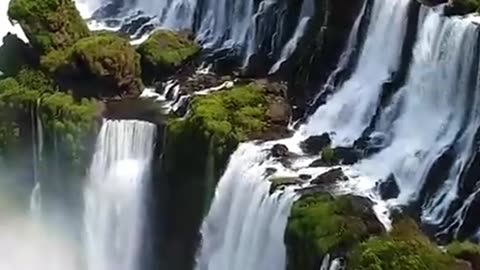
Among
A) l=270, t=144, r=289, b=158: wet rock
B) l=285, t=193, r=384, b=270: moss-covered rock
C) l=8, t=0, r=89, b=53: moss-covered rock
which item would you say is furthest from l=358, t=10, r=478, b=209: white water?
l=8, t=0, r=89, b=53: moss-covered rock

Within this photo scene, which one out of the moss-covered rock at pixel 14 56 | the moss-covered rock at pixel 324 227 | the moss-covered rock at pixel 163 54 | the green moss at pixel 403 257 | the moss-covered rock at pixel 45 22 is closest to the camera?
the green moss at pixel 403 257

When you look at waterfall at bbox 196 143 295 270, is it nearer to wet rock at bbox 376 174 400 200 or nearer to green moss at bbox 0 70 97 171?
wet rock at bbox 376 174 400 200

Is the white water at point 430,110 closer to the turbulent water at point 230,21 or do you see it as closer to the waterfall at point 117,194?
the turbulent water at point 230,21

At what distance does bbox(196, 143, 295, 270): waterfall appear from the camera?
2406cm

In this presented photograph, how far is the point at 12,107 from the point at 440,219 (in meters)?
10.3

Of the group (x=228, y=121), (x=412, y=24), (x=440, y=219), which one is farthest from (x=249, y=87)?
(x=440, y=219)

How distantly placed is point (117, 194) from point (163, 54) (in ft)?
11.2

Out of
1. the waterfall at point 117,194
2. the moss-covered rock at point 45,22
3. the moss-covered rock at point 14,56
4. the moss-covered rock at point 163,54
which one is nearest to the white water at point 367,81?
the waterfall at point 117,194

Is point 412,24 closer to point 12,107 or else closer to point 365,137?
point 365,137

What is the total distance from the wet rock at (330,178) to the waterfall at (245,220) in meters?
0.76

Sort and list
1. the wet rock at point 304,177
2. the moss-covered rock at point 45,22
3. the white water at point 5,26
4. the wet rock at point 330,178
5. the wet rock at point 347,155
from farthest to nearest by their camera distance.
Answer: the white water at point 5,26 → the moss-covered rock at point 45,22 → the wet rock at point 347,155 → the wet rock at point 304,177 → the wet rock at point 330,178

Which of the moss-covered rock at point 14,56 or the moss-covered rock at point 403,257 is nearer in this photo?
the moss-covered rock at point 403,257

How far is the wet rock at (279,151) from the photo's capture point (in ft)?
83.9

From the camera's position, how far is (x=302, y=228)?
23.1m
